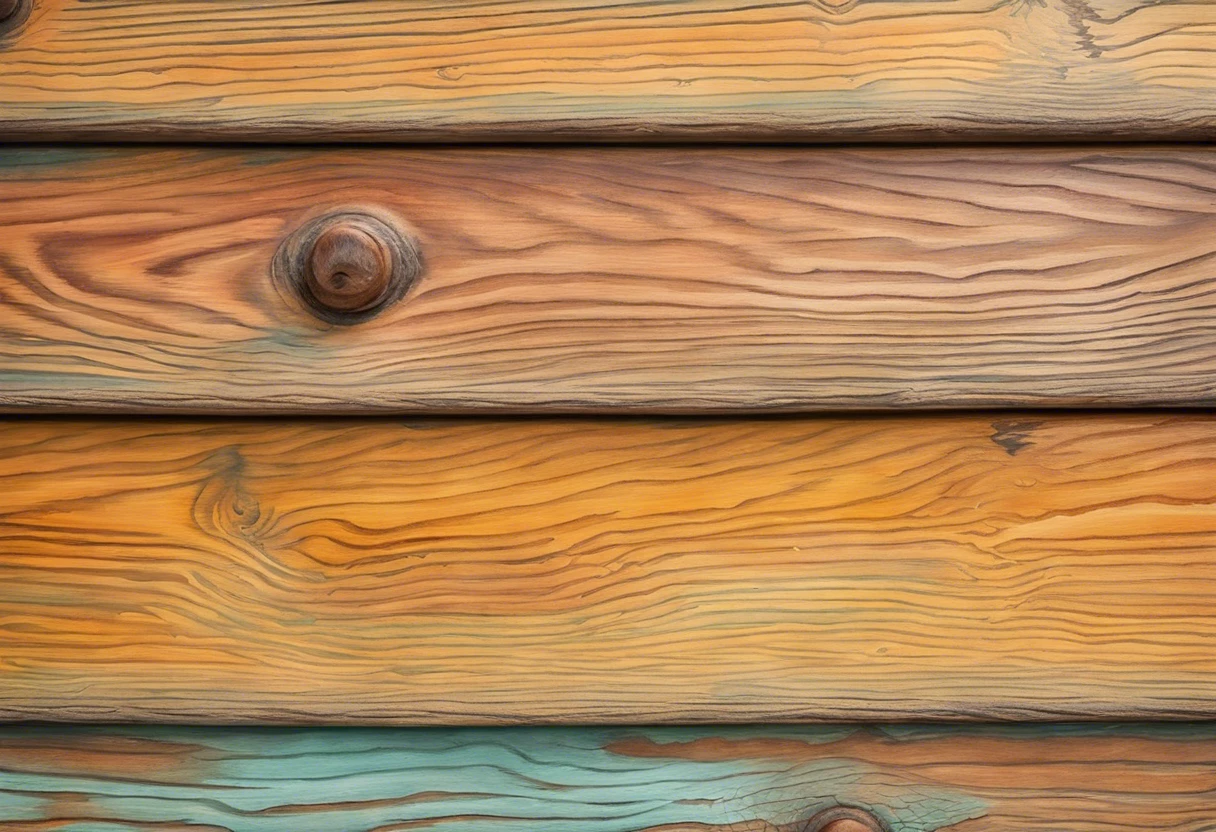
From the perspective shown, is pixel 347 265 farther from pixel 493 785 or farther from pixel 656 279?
pixel 493 785

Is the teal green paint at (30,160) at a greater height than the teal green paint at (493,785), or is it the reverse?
the teal green paint at (30,160)

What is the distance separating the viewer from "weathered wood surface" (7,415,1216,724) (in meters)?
0.55

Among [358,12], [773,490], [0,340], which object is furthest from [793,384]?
[0,340]

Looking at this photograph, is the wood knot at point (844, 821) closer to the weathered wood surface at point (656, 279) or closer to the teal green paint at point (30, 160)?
the weathered wood surface at point (656, 279)

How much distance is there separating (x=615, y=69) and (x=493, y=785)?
45 centimetres

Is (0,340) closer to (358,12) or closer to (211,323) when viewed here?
(211,323)

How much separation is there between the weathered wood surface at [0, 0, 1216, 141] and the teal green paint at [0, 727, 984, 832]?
0.38m

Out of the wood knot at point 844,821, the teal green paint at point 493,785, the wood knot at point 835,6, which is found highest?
the wood knot at point 835,6

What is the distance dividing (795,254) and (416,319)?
0.24 m

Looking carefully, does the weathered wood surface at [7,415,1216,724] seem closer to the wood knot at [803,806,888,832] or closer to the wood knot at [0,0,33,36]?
the wood knot at [803,806,888,832]

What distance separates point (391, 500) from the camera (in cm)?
56

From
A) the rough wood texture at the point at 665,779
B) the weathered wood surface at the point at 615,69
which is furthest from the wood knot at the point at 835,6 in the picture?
the rough wood texture at the point at 665,779

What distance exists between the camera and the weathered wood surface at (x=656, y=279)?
0.54 metres

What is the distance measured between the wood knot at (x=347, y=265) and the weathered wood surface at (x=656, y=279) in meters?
0.01
